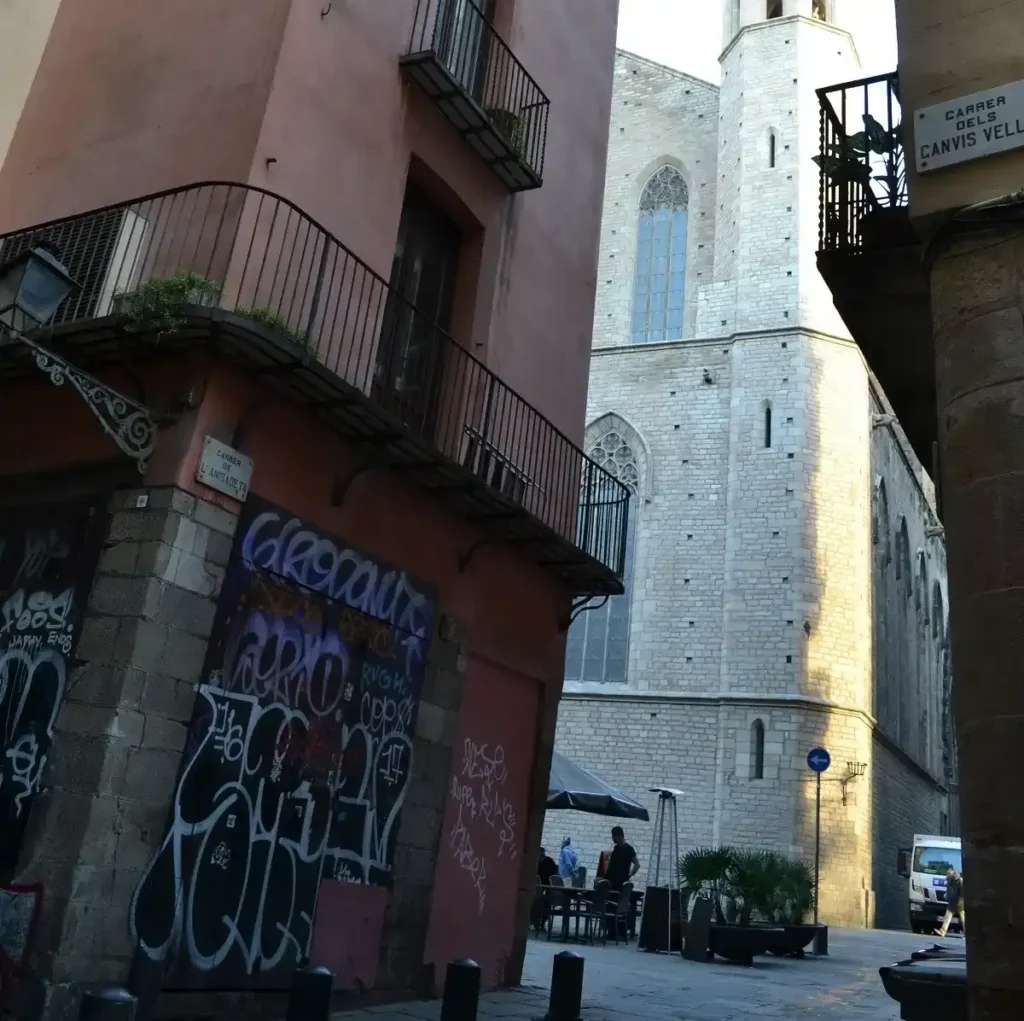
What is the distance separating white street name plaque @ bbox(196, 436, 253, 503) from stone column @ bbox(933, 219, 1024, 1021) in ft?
13.9

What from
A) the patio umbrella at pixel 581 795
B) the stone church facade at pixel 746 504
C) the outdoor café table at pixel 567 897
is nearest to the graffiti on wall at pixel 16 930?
the patio umbrella at pixel 581 795

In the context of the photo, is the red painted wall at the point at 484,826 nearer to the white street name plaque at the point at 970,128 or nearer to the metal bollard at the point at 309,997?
the metal bollard at the point at 309,997

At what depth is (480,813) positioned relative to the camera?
8.98 m

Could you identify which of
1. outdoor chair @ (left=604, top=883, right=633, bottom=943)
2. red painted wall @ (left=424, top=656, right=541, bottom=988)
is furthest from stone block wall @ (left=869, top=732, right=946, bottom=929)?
red painted wall @ (left=424, top=656, right=541, bottom=988)

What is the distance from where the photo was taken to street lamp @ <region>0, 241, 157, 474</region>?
6098 millimetres

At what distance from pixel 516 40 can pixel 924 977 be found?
939 cm

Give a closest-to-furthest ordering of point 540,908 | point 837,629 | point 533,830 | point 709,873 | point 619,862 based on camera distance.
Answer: point 533,830 < point 709,873 < point 540,908 < point 619,862 < point 837,629

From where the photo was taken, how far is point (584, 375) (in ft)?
38.0

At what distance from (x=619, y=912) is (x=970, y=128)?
11499 millimetres

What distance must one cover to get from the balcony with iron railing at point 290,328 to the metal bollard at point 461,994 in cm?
360

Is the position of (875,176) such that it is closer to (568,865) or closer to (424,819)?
(424,819)

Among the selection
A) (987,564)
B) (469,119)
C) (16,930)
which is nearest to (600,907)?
(16,930)

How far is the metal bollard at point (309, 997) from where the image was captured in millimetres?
4344

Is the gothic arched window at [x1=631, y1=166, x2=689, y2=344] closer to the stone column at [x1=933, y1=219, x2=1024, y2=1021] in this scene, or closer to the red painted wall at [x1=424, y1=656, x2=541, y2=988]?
the red painted wall at [x1=424, y1=656, x2=541, y2=988]
